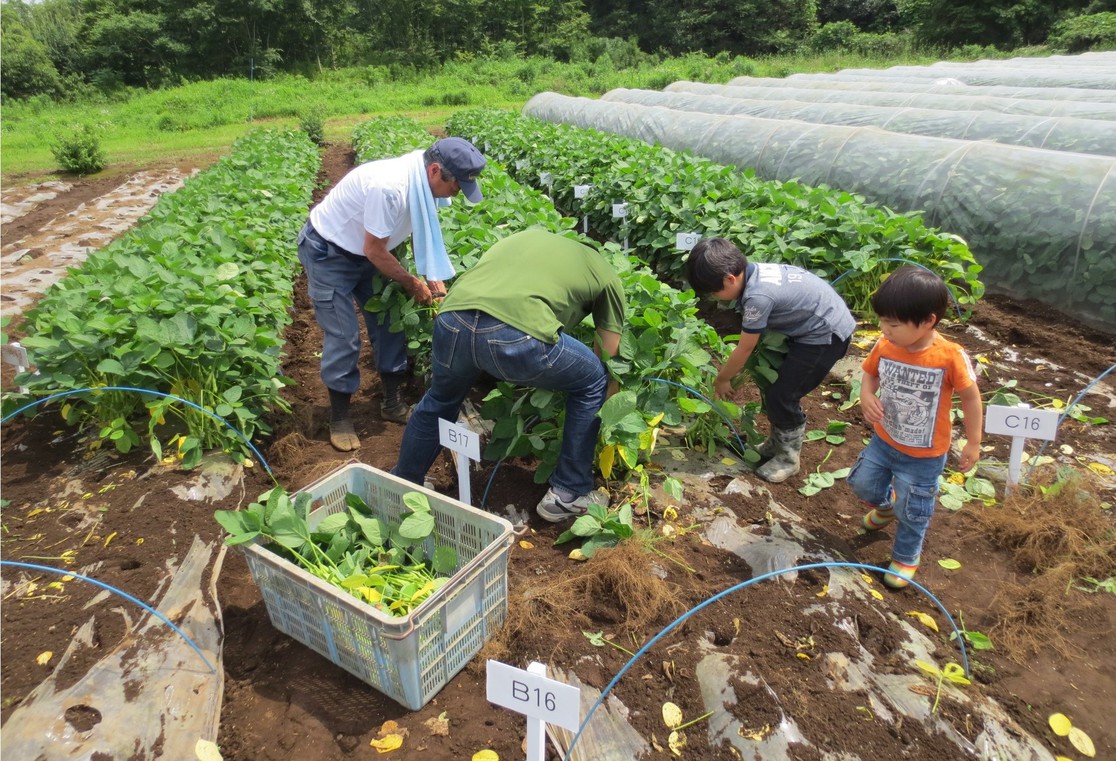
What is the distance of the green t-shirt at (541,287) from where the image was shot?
2.45 m

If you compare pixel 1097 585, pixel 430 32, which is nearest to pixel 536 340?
pixel 1097 585

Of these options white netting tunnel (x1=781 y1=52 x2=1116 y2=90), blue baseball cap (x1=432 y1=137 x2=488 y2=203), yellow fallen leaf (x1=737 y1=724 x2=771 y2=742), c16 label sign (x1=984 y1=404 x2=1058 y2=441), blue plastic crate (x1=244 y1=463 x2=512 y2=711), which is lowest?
yellow fallen leaf (x1=737 y1=724 x2=771 y2=742)

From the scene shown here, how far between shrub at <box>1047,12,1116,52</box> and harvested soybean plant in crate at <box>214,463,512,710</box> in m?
29.6

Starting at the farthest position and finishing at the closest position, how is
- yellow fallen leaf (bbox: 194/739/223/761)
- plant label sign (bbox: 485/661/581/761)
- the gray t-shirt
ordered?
the gray t-shirt
yellow fallen leaf (bbox: 194/739/223/761)
plant label sign (bbox: 485/661/581/761)

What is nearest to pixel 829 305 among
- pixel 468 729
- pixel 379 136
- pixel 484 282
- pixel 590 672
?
pixel 484 282

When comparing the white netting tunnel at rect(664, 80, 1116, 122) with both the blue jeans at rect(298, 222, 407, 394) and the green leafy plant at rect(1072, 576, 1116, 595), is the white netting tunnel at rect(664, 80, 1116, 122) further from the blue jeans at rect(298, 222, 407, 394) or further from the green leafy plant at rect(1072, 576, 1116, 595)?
the blue jeans at rect(298, 222, 407, 394)

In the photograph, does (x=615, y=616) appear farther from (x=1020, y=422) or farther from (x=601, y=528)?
(x=1020, y=422)

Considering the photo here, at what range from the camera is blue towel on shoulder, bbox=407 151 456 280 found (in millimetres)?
3219

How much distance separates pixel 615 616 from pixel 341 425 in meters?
2.04

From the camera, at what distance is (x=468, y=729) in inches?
81.4

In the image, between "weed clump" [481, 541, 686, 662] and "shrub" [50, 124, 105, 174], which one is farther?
"shrub" [50, 124, 105, 174]

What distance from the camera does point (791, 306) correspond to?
290 centimetres

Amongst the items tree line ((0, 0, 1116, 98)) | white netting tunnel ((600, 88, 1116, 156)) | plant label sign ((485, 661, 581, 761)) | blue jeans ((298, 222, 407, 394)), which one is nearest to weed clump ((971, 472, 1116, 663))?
plant label sign ((485, 661, 581, 761))

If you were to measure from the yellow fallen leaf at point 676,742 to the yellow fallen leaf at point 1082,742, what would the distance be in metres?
1.16
